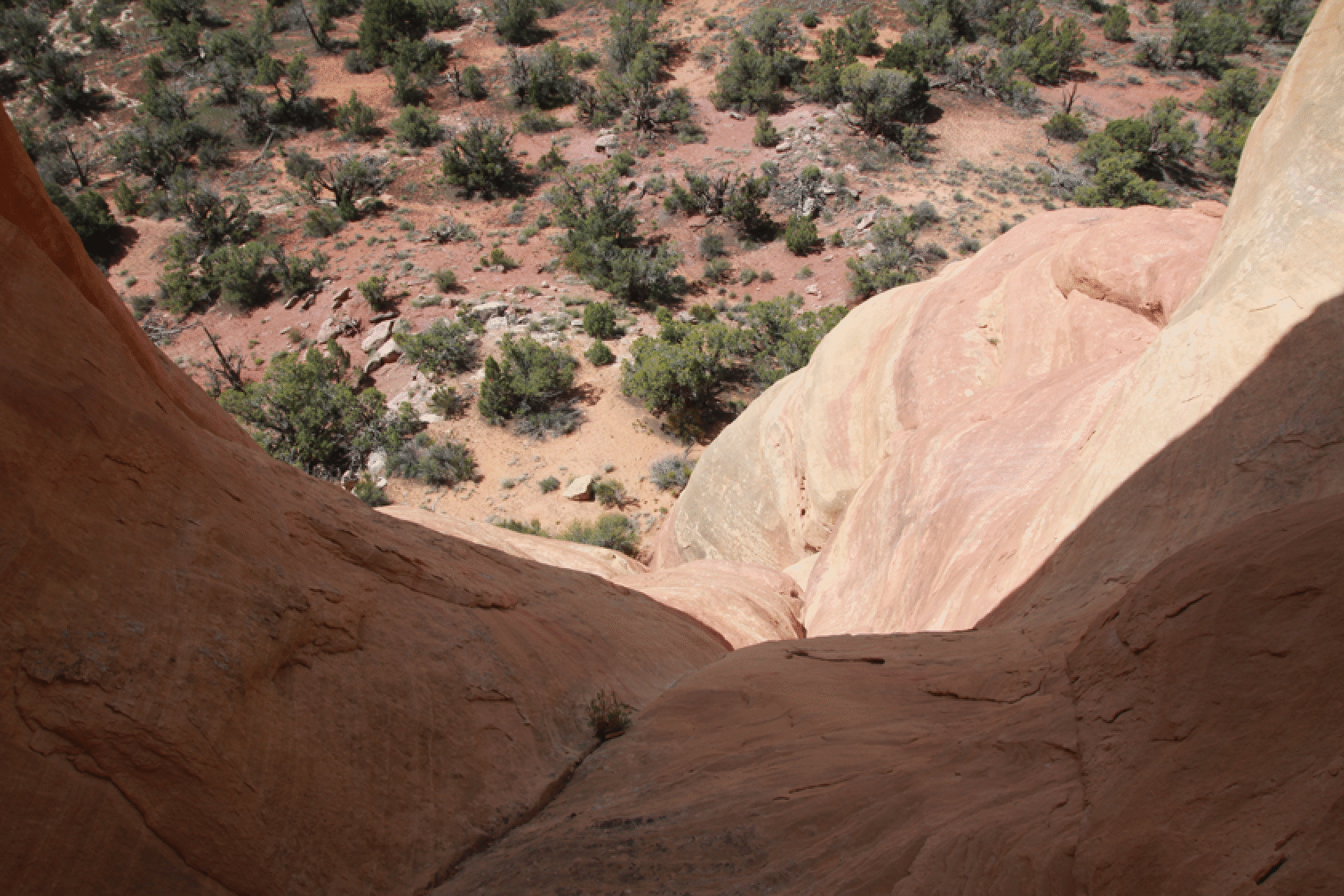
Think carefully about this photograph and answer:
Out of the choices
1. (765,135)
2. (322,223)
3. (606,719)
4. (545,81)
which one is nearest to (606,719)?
(606,719)

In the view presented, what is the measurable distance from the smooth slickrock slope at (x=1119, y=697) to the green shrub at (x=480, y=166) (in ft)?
105

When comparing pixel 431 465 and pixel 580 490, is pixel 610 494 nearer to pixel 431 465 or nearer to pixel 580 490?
pixel 580 490

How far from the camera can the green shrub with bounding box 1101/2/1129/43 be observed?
130ft

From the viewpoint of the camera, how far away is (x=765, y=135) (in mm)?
34531

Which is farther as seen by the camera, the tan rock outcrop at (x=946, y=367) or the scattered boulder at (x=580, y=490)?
the scattered boulder at (x=580, y=490)

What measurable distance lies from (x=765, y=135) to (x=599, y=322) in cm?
1648

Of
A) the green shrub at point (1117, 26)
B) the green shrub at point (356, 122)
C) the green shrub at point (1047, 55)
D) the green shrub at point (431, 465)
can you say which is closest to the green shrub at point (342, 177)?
the green shrub at point (356, 122)

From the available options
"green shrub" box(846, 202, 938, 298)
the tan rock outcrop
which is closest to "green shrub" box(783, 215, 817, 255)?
"green shrub" box(846, 202, 938, 298)

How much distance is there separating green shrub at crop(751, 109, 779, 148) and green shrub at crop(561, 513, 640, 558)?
24.1 meters

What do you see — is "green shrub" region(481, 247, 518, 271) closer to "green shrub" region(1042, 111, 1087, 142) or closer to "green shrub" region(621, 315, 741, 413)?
"green shrub" region(621, 315, 741, 413)

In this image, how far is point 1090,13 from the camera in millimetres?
43531

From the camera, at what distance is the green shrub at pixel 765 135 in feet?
113

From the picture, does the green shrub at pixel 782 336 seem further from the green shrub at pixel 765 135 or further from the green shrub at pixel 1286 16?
the green shrub at pixel 1286 16

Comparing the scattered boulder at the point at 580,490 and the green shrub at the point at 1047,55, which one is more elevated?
the green shrub at the point at 1047,55
